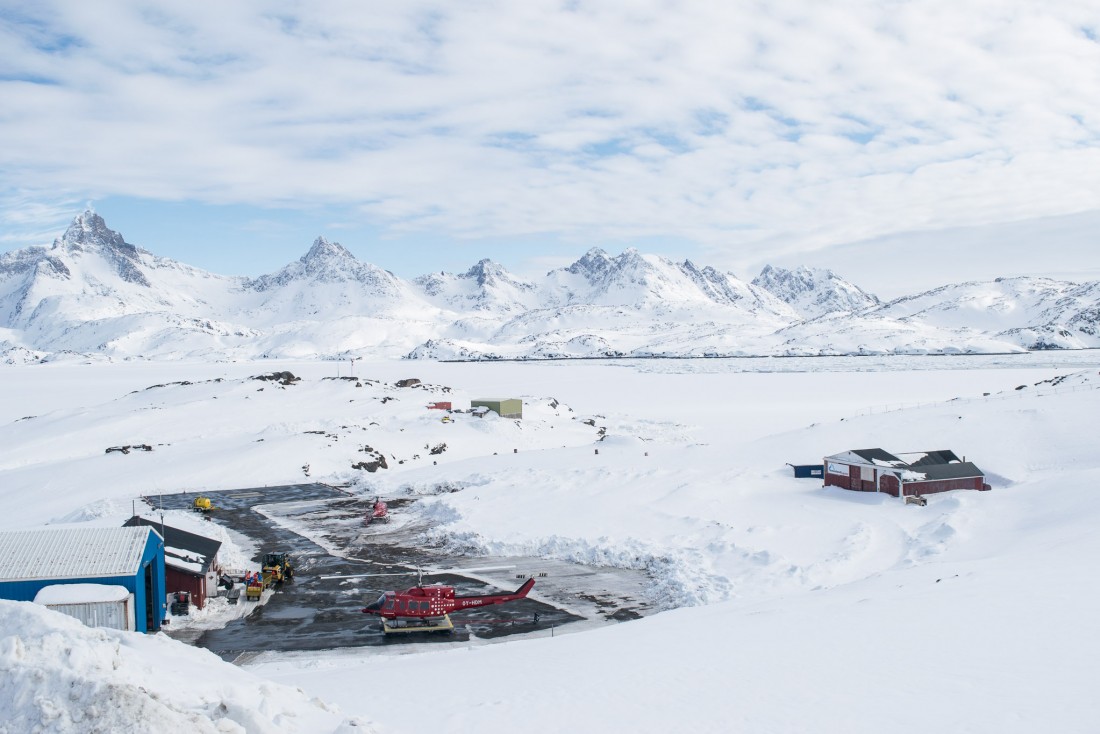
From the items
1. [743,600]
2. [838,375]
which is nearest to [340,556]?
[743,600]

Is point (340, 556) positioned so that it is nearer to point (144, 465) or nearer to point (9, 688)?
point (9, 688)

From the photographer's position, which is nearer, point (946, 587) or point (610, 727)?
point (610, 727)

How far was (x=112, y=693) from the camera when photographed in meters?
10.6

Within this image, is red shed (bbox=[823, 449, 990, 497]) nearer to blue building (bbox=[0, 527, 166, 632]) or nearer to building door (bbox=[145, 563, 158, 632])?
blue building (bbox=[0, 527, 166, 632])

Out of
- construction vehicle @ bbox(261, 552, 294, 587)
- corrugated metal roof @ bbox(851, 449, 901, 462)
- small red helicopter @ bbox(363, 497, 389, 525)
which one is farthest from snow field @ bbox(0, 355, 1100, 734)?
construction vehicle @ bbox(261, 552, 294, 587)

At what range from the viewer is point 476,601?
83.2 feet

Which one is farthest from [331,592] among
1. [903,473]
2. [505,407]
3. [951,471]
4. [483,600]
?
[505,407]

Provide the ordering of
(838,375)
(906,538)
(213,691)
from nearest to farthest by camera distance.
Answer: (213,691) → (906,538) → (838,375)

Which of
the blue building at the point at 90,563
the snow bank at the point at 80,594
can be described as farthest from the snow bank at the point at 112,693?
the blue building at the point at 90,563

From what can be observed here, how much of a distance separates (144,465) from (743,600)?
44.7m

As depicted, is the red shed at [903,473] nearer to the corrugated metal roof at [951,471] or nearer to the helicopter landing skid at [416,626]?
the corrugated metal roof at [951,471]

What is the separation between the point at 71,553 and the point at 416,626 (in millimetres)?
10685

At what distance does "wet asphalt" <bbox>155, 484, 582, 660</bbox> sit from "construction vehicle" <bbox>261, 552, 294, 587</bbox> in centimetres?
36

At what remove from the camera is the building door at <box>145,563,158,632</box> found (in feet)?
79.4
